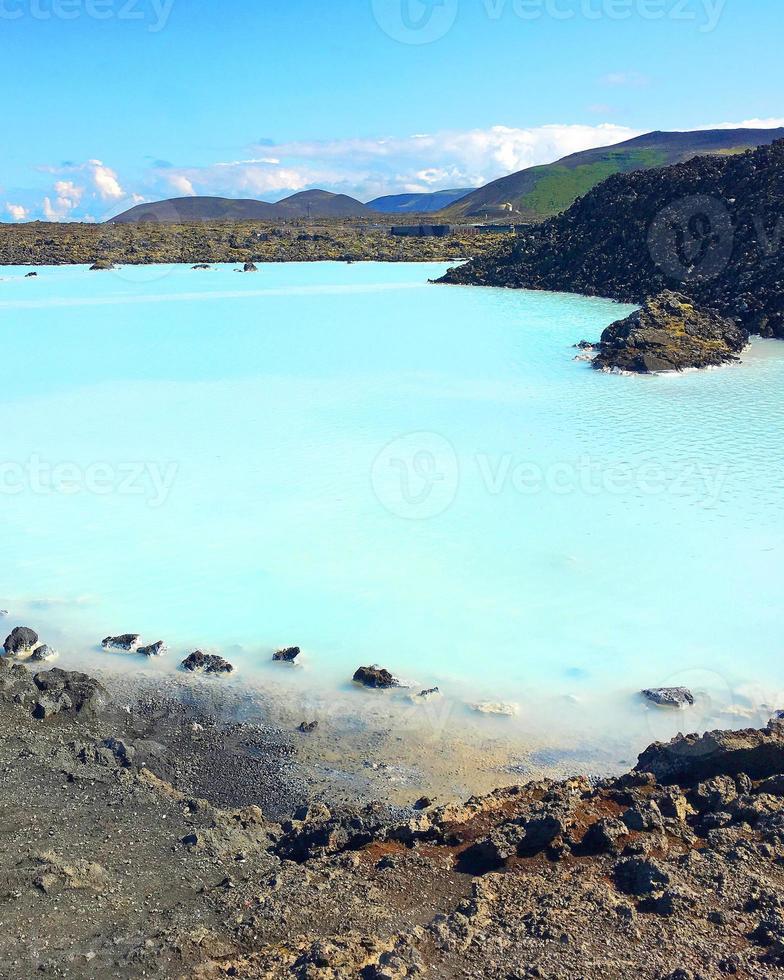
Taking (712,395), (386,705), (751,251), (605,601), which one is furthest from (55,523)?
(751,251)

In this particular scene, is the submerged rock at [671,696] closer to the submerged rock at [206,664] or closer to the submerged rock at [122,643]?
the submerged rock at [206,664]

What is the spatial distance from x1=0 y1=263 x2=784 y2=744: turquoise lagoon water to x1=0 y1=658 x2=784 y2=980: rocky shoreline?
4.50ft

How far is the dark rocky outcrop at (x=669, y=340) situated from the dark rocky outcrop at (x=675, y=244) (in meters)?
2.57

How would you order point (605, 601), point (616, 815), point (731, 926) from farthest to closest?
point (605, 601)
point (616, 815)
point (731, 926)

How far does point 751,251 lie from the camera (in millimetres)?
24844

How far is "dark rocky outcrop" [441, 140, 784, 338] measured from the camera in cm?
2388

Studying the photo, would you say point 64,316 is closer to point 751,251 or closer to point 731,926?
point 751,251

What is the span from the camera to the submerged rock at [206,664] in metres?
6.75

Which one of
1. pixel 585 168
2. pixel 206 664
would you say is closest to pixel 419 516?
pixel 206 664

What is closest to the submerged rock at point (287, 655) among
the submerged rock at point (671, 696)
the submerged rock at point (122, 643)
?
the submerged rock at point (122, 643)

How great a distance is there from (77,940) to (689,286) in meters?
25.0

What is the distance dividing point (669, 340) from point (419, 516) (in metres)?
11.2

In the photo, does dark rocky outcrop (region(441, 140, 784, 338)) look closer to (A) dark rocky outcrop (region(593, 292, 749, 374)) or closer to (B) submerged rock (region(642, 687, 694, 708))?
(A) dark rocky outcrop (region(593, 292, 749, 374))

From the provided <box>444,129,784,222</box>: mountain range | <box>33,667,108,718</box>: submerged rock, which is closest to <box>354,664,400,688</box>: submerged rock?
<box>33,667,108,718</box>: submerged rock
